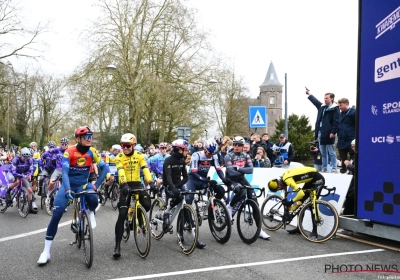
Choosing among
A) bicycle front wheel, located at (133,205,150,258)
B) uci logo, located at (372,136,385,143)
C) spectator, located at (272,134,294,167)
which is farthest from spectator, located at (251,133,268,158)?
bicycle front wheel, located at (133,205,150,258)

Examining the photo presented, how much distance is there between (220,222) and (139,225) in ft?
5.39

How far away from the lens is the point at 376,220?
Answer: 7.43 meters

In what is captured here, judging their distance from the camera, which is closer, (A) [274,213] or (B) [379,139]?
(B) [379,139]

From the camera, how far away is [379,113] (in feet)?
24.2

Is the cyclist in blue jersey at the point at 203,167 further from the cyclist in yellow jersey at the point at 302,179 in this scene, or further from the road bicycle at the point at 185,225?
the cyclist in yellow jersey at the point at 302,179

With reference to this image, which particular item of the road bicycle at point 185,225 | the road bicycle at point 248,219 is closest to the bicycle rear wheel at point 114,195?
the road bicycle at point 185,225

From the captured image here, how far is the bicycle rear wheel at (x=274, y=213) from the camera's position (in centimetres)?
883

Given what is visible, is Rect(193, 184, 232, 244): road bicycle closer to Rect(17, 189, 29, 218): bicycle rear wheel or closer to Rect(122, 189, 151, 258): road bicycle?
Rect(122, 189, 151, 258): road bicycle

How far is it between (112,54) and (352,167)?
24.0 metres

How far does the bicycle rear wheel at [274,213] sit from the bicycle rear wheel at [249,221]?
1102 mm

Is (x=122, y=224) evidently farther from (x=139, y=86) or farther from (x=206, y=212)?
(x=139, y=86)

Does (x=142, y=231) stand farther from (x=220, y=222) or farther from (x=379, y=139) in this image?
(x=379, y=139)

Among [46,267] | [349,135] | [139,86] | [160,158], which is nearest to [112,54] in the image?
[139,86]

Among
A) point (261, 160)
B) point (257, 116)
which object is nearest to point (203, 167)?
point (261, 160)
